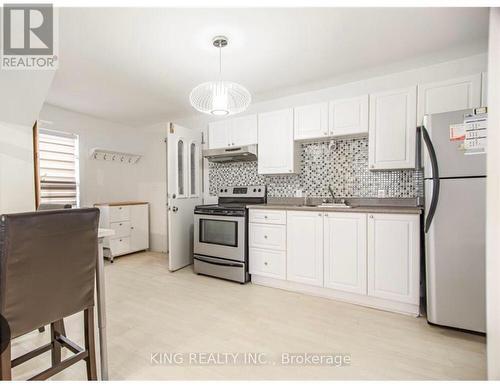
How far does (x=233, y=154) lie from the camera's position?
11.5 feet

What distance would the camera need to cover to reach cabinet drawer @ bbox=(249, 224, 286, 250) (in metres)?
2.96

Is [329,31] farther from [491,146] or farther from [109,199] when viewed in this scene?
[109,199]

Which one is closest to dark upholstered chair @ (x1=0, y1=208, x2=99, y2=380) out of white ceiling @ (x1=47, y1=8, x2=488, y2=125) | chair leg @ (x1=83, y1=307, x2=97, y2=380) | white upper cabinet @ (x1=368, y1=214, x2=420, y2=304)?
chair leg @ (x1=83, y1=307, x2=97, y2=380)

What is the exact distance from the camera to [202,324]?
7.13 ft

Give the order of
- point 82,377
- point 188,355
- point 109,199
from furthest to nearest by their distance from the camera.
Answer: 1. point 109,199
2. point 188,355
3. point 82,377

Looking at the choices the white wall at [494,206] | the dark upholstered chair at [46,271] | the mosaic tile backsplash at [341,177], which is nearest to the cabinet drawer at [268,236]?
the mosaic tile backsplash at [341,177]

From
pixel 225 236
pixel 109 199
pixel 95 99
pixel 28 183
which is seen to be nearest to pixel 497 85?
pixel 225 236

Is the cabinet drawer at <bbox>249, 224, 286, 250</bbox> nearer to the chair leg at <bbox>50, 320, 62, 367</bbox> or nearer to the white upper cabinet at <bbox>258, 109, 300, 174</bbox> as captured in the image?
the white upper cabinet at <bbox>258, 109, 300, 174</bbox>

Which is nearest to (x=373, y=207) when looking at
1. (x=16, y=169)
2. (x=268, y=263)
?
(x=268, y=263)

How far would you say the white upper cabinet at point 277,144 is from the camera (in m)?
3.22

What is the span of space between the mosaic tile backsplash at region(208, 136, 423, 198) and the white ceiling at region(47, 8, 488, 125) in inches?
32.4

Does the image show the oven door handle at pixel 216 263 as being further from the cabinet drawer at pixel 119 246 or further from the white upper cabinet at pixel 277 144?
the cabinet drawer at pixel 119 246

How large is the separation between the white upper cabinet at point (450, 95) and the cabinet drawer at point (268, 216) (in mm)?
1614
